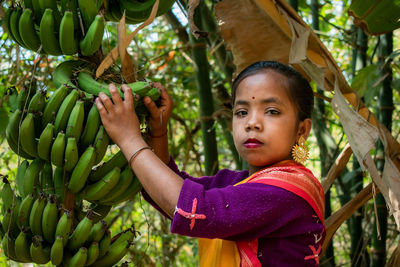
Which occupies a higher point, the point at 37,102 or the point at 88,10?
the point at 88,10

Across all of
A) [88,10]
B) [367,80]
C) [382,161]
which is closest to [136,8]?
[88,10]

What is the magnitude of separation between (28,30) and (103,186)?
1.86 ft

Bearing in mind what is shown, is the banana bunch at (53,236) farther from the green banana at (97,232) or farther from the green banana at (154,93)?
the green banana at (154,93)

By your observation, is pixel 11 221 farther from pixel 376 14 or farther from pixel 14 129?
pixel 376 14

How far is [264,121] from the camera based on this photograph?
1.59 meters

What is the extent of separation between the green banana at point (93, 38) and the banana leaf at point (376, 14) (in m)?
1.28

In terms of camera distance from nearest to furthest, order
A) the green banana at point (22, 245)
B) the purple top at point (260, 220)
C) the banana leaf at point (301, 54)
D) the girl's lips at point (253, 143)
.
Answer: the purple top at point (260, 220)
the green banana at point (22, 245)
the girl's lips at point (253, 143)
the banana leaf at point (301, 54)

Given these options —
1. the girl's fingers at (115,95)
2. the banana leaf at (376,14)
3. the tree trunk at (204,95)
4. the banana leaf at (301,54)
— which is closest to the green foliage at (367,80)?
the banana leaf at (376,14)

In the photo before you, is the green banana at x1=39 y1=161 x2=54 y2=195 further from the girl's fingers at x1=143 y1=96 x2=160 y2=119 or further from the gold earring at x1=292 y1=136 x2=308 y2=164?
the gold earring at x1=292 y1=136 x2=308 y2=164

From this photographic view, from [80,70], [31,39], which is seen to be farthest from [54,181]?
[31,39]

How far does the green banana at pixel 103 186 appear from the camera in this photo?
4.99ft

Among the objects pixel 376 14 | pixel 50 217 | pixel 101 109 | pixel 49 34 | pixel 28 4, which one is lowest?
pixel 50 217

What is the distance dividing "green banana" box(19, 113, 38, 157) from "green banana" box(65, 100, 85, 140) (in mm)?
114

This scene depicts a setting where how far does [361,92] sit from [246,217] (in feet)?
5.30
